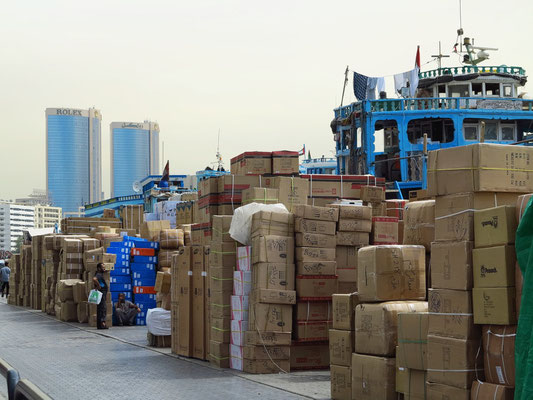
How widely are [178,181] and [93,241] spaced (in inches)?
1153

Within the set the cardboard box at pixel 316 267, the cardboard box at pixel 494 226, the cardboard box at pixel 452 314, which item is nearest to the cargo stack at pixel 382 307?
the cardboard box at pixel 452 314

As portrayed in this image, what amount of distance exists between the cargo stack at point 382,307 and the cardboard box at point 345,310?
0.97ft

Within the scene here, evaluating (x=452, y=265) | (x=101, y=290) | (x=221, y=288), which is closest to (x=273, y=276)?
(x=221, y=288)

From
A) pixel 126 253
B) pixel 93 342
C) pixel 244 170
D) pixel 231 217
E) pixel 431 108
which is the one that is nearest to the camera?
pixel 231 217

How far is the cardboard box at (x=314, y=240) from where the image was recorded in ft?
41.5

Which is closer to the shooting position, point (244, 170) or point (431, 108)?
point (244, 170)

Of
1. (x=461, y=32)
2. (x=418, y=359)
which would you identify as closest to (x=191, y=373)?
(x=418, y=359)

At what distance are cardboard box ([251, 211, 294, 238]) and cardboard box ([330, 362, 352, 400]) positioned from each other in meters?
2.90

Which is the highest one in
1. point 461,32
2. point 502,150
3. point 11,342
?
point 461,32

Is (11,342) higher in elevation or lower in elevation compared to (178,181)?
lower

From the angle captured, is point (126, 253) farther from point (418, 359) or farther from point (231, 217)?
point (418, 359)

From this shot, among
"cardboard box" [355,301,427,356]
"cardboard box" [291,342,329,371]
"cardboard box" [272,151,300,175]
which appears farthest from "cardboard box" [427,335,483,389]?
"cardboard box" [272,151,300,175]

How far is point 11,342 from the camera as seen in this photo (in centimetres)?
1811

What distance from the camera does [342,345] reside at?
10.3m
